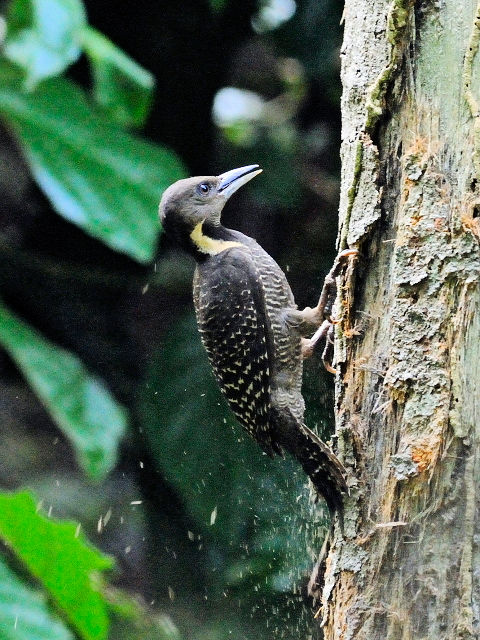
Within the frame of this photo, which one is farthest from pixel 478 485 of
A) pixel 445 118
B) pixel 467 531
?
pixel 445 118

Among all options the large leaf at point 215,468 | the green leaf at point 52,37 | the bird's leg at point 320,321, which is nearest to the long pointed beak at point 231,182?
the bird's leg at point 320,321

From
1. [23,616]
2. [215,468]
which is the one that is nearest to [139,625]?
[215,468]

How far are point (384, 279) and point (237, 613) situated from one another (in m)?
2.98

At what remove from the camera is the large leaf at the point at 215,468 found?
14.4 feet

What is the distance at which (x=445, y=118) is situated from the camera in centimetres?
236

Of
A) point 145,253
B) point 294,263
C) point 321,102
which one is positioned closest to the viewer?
point 145,253

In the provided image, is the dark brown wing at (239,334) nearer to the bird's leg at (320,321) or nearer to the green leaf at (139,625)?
the bird's leg at (320,321)

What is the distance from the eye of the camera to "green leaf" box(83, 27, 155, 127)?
4.38 metres

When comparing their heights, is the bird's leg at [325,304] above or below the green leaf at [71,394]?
above

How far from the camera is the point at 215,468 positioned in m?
4.56

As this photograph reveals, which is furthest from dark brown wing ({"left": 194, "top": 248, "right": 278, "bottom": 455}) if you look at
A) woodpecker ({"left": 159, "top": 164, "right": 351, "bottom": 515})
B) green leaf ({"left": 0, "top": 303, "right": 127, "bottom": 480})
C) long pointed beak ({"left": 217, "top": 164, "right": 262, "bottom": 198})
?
green leaf ({"left": 0, "top": 303, "right": 127, "bottom": 480})

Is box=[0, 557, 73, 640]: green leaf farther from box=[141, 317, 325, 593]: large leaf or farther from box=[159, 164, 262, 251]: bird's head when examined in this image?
box=[159, 164, 262, 251]: bird's head

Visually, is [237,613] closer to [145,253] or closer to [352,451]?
[145,253]

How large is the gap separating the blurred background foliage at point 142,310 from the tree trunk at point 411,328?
1023 millimetres
